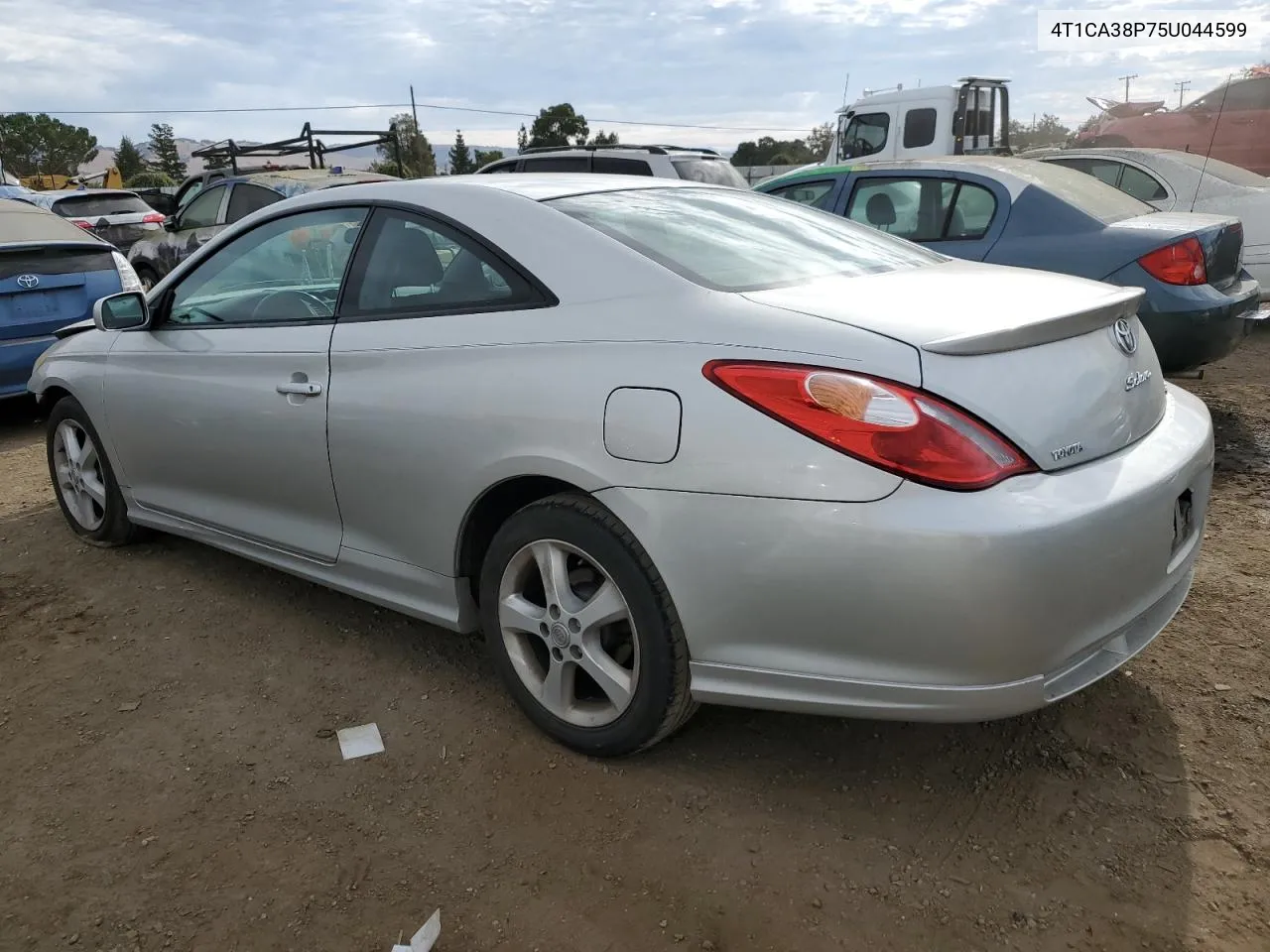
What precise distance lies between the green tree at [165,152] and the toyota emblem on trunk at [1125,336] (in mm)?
73277

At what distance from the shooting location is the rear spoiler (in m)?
1.98

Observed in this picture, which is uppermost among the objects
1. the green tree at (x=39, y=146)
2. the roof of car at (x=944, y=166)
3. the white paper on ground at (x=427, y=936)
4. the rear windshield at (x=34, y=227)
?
the green tree at (x=39, y=146)

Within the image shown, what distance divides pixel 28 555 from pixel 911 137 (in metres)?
12.5

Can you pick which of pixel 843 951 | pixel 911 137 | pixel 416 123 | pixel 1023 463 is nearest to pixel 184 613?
pixel 843 951

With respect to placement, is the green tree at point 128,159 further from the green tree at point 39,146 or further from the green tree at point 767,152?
the green tree at point 767,152

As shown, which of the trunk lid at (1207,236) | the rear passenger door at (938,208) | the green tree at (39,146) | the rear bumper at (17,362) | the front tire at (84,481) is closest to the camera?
the front tire at (84,481)

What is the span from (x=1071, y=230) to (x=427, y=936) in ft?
16.2

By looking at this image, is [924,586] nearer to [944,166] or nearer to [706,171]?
[944,166]

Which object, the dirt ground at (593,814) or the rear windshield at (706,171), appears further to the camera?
the rear windshield at (706,171)

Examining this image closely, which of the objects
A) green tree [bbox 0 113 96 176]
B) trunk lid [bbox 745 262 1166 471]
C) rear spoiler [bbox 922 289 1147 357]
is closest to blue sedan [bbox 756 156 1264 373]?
trunk lid [bbox 745 262 1166 471]

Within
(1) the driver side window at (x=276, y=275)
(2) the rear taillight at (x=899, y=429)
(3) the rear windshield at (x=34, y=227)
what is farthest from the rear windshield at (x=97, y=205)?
(2) the rear taillight at (x=899, y=429)

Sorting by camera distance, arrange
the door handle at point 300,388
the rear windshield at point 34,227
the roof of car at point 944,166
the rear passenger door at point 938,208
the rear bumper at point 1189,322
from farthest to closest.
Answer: the rear windshield at point 34,227
the roof of car at point 944,166
the rear passenger door at point 938,208
the rear bumper at point 1189,322
the door handle at point 300,388

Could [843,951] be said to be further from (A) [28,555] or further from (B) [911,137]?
(B) [911,137]

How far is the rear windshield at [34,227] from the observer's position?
6.26 m
